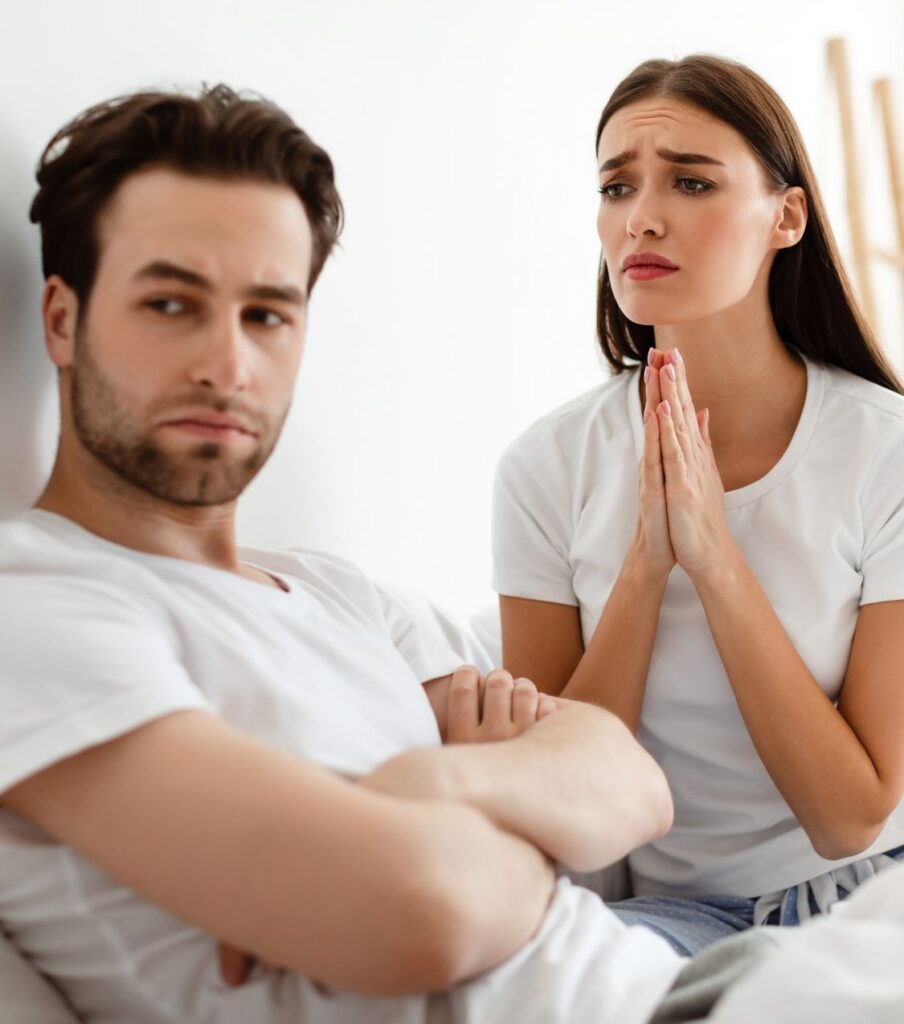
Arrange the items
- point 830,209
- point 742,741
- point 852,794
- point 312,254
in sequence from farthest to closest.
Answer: point 830,209 → point 742,741 → point 852,794 → point 312,254

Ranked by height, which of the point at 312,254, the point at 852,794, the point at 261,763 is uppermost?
the point at 312,254

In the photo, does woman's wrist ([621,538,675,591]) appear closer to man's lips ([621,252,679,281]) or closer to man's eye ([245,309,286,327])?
man's lips ([621,252,679,281])

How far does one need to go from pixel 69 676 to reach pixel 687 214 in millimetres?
1076

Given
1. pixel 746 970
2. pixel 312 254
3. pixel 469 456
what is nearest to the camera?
pixel 746 970

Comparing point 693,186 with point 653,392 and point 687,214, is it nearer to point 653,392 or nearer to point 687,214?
point 687,214

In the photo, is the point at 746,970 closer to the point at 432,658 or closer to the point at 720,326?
the point at 432,658

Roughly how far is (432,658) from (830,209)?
9.07 feet

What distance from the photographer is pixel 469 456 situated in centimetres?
214

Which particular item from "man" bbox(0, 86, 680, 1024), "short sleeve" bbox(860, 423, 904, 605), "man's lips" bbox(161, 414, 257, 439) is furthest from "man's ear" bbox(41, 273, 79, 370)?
"short sleeve" bbox(860, 423, 904, 605)

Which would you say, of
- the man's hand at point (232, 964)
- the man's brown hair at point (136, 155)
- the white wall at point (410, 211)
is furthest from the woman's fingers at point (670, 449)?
the man's hand at point (232, 964)

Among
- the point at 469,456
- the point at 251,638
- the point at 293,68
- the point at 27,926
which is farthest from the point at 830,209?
the point at 27,926

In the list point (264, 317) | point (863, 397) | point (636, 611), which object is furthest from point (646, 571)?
point (264, 317)

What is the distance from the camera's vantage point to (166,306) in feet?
3.54

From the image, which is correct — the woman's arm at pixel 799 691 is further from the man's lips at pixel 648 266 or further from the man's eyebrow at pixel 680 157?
the man's eyebrow at pixel 680 157
